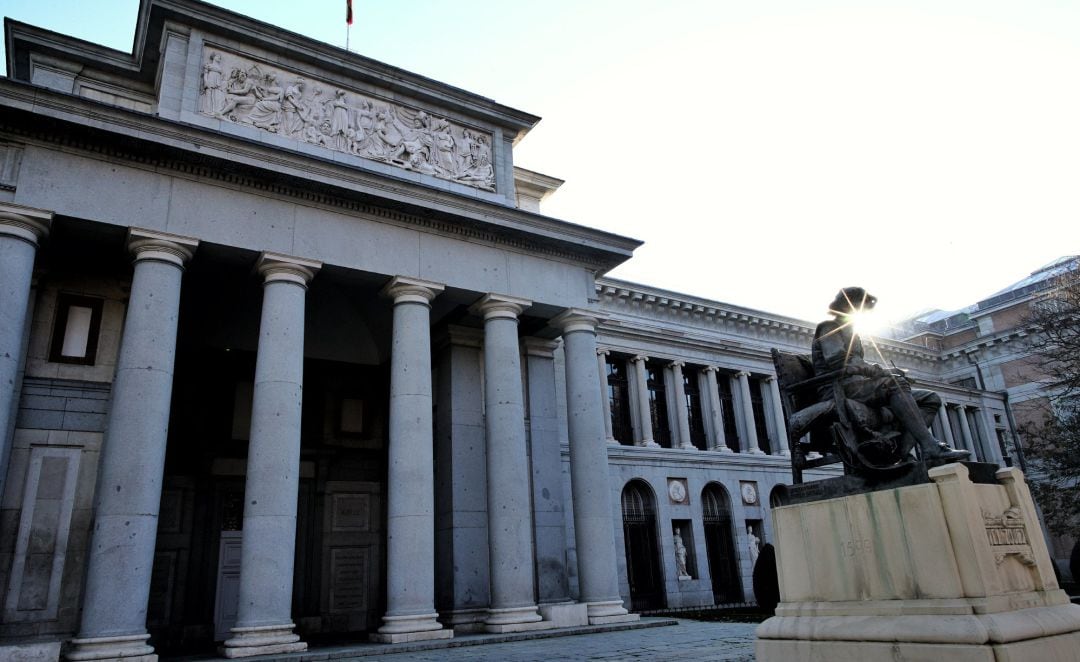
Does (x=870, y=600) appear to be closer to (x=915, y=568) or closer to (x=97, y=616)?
(x=915, y=568)

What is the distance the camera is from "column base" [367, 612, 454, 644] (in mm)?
14086

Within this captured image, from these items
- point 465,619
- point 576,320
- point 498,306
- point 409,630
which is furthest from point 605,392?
point 409,630

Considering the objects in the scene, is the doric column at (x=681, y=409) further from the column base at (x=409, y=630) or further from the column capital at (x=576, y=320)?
the column base at (x=409, y=630)

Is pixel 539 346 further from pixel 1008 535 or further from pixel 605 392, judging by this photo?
pixel 1008 535

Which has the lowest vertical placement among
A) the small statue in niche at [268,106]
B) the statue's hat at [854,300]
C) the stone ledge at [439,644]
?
the stone ledge at [439,644]

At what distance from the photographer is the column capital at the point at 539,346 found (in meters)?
21.1

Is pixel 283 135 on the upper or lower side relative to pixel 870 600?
upper

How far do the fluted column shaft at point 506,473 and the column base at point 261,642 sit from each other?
4597 mm

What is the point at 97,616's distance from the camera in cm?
1184

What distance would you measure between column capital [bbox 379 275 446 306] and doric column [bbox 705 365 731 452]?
61.1ft

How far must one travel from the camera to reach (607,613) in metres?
16.9

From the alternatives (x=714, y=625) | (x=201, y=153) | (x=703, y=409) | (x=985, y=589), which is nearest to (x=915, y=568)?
(x=985, y=589)

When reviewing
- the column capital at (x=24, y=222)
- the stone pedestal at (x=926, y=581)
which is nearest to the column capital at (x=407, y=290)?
the column capital at (x=24, y=222)

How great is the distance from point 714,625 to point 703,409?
52.3ft
